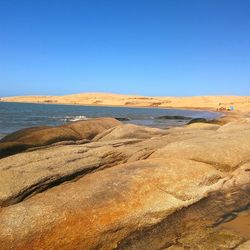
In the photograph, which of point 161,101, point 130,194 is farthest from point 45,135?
point 161,101

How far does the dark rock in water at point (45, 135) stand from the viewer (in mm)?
13498

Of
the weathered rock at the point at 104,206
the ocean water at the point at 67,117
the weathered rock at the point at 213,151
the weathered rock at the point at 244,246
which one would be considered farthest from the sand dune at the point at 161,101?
the weathered rock at the point at 244,246

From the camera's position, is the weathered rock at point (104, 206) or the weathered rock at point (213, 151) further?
the weathered rock at point (213, 151)

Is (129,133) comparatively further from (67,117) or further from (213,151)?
(67,117)

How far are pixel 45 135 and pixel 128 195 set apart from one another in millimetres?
8387

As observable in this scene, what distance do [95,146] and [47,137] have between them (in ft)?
16.6

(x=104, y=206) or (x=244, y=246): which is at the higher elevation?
(x=104, y=206)

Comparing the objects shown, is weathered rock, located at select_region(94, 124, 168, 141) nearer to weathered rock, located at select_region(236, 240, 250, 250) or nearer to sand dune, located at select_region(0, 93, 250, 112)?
weathered rock, located at select_region(236, 240, 250, 250)

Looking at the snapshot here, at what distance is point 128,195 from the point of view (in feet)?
28.1

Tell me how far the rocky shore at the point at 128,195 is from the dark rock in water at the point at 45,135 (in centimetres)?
281

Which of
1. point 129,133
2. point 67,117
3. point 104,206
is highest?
point 129,133

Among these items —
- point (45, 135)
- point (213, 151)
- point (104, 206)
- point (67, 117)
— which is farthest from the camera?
point (67, 117)

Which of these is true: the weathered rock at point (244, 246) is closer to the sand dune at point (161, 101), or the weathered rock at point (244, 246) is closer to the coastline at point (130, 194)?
the coastline at point (130, 194)

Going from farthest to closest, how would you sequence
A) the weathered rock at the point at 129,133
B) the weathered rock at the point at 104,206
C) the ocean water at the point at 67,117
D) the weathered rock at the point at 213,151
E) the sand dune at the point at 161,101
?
the sand dune at the point at 161,101
the ocean water at the point at 67,117
the weathered rock at the point at 129,133
the weathered rock at the point at 213,151
the weathered rock at the point at 104,206
